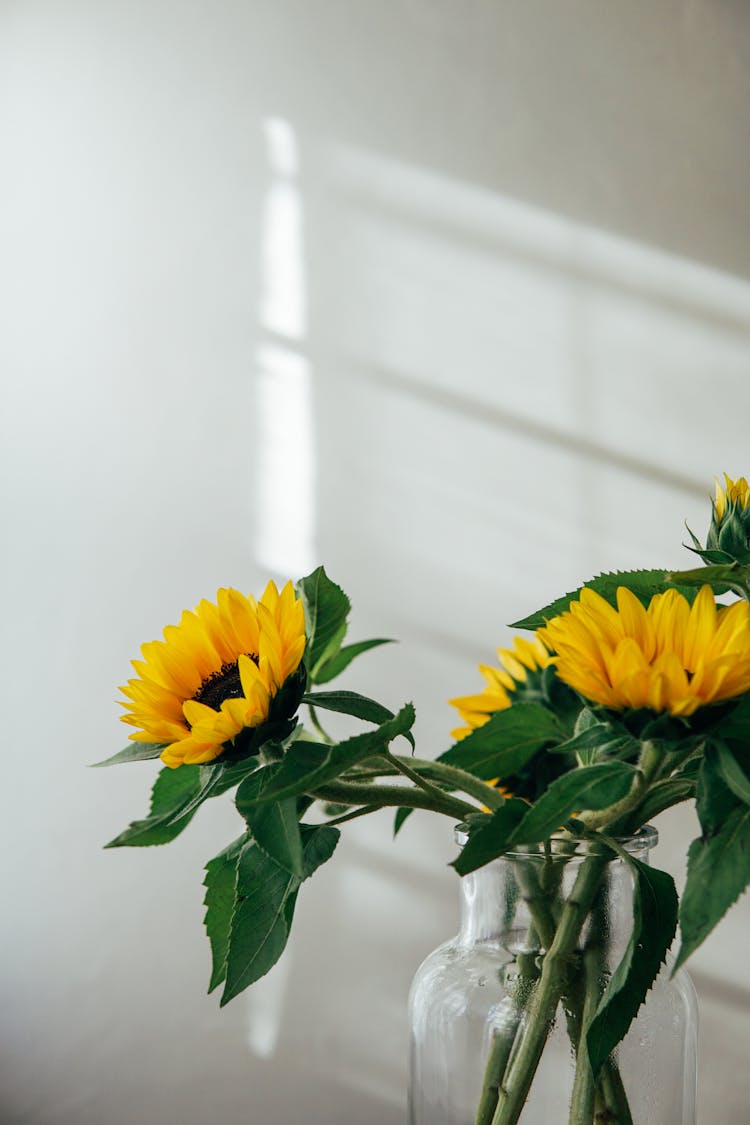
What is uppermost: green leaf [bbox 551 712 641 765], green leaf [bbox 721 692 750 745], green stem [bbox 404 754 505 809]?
green leaf [bbox 721 692 750 745]

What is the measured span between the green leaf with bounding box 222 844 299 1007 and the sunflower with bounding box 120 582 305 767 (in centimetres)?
5

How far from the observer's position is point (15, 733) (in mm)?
1456

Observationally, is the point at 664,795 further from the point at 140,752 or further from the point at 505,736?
the point at 140,752

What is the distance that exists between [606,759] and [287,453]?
113cm

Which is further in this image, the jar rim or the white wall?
the white wall

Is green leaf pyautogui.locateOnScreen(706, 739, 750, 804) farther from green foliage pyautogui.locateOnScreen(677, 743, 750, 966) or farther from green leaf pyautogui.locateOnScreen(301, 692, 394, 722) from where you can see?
green leaf pyautogui.locateOnScreen(301, 692, 394, 722)

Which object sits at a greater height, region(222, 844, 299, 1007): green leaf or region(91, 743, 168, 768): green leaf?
region(91, 743, 168, 768): green leaf

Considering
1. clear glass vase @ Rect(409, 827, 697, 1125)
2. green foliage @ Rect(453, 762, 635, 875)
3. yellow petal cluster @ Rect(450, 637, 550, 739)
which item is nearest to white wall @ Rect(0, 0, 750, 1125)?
yellow petal cluster @ Rect(450, 637, 550, 739)

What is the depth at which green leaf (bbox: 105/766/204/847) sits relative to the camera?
0.40m

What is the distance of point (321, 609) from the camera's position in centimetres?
45

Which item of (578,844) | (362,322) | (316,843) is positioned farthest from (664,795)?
(362,322)

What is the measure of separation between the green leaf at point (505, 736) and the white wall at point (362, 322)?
3.32ft

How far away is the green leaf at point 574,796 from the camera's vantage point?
364 mm

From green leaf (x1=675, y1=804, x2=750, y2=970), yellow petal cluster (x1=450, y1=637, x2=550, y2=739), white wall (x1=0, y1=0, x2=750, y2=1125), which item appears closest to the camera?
green leaf (x1=675, y1=804, x2=750, y2=970)
